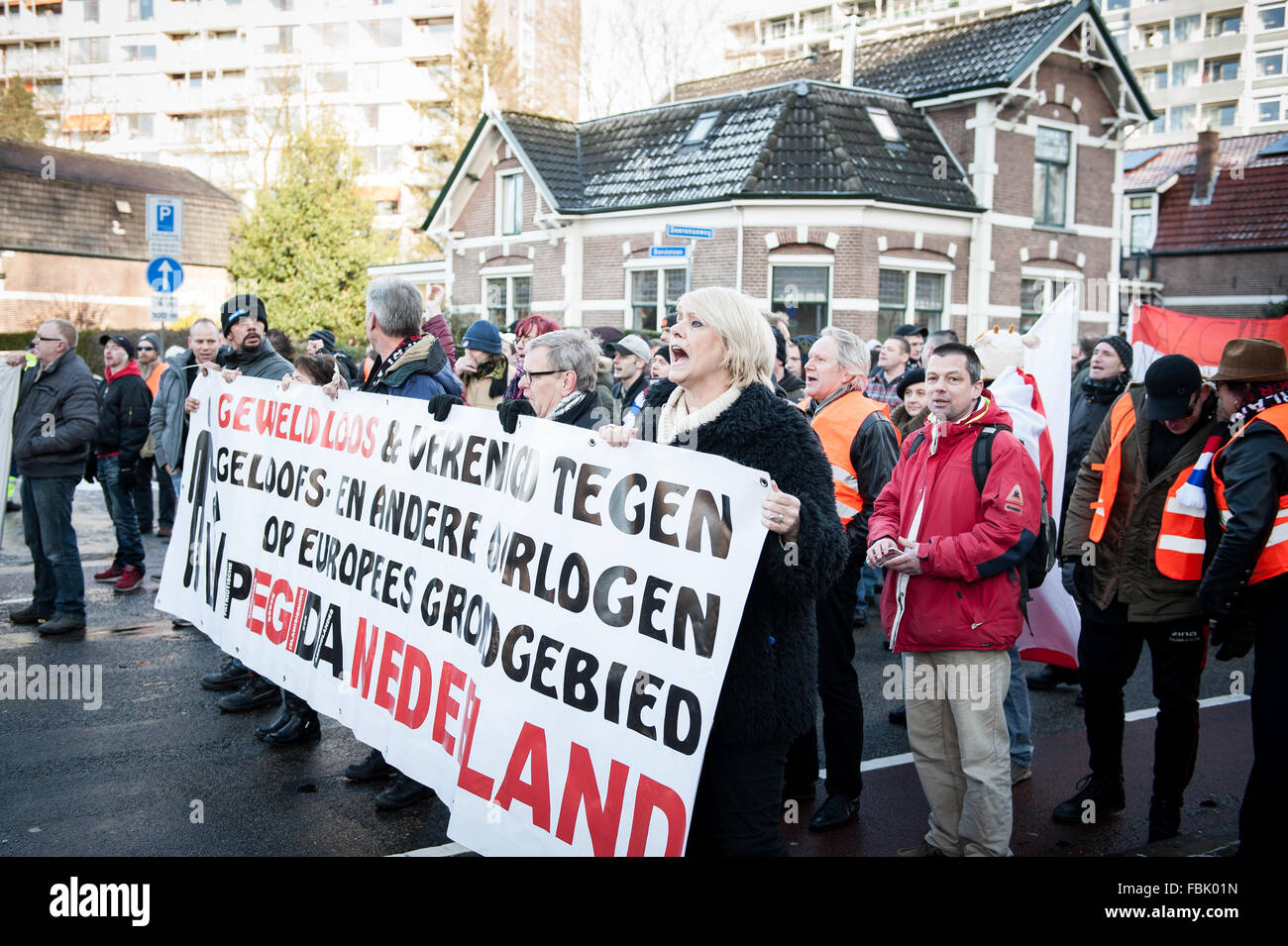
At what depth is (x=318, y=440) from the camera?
5316 millimetres

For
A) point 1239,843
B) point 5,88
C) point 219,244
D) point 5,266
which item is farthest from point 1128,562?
point 5,88

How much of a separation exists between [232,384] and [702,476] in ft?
13.0

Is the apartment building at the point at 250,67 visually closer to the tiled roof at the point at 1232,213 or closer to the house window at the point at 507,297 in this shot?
the house window at the point at 507,297

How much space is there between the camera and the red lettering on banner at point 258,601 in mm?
5410

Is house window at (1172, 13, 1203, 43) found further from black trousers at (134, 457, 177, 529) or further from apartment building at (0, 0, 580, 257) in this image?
black trousers at (134, 457, 177, 529)

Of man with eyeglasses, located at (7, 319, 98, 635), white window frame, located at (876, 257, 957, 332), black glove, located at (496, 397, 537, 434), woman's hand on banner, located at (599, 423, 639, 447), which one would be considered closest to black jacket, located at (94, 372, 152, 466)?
man with eyeglasses, located at (7, 319, 98, 635)

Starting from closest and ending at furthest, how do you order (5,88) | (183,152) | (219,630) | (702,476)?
(702,476) → (219,630) → (5,88) → (183,152)

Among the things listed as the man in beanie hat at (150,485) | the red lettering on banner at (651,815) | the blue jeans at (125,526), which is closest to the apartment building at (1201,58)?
the man in beanie hat at (150,485)

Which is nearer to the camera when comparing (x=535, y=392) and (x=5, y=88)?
(x=535, y=392)

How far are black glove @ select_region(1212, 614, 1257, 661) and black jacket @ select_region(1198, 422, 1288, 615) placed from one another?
6 cm

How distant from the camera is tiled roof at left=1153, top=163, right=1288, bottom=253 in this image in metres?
34.1

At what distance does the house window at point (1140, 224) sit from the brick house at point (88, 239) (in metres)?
33.7

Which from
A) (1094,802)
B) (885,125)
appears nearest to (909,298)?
Answer: (885,125)
